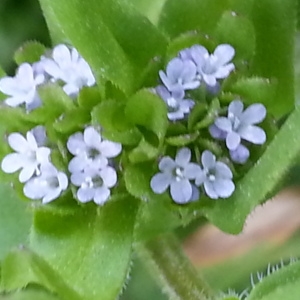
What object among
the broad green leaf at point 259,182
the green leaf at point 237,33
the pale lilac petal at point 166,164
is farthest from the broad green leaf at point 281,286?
the green leaf at point 237,33

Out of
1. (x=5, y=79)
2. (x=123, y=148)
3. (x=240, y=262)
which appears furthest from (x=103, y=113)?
(x=240, y=262)

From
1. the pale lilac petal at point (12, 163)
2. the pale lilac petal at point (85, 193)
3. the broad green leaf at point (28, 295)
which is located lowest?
the broad green leaf at point (28, 295)

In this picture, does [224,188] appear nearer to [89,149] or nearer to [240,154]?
[240,154]

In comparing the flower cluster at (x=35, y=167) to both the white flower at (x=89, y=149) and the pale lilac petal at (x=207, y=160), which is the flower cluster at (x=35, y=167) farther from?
the pale lilac petal at (x=207, y=160)

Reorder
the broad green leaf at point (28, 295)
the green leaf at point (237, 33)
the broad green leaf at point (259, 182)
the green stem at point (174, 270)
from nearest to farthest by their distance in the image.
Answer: the broad green leaf at point (259, 182) < the green leaf at point (237, 33) < the green stem at point (174, 270) < the broad green leaf at point (28, 295)

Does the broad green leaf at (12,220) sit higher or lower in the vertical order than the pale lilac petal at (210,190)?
lower

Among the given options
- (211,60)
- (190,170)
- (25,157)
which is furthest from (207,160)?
(25,157)
